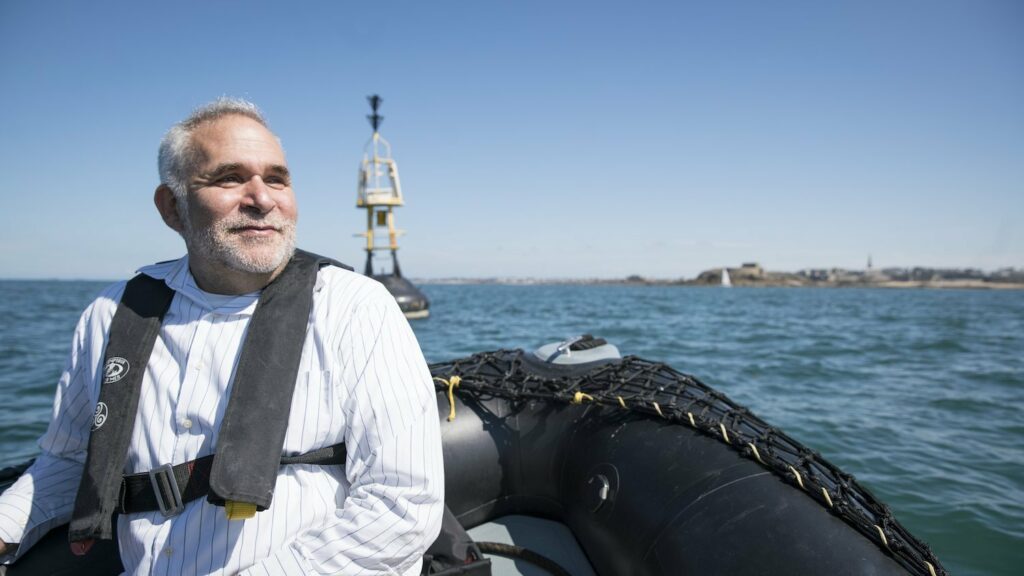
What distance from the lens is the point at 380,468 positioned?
1.30 metres

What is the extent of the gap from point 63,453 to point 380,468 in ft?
3.40

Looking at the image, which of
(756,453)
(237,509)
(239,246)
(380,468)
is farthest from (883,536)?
(239,246)

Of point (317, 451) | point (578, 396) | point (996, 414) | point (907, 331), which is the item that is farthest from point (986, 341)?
point (317, 451)

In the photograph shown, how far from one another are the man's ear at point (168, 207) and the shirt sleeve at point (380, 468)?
61cm

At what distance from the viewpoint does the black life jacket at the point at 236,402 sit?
49.2 inches

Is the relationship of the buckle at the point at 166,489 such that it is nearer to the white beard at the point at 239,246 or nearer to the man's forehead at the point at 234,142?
the white beard at the point at 239,246

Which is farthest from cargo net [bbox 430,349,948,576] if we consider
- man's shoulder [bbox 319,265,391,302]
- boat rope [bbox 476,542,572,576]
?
man's shoulder [bbox 319,265,391,302]

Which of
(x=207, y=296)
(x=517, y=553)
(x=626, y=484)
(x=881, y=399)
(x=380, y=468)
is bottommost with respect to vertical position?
(x=881, y=399)

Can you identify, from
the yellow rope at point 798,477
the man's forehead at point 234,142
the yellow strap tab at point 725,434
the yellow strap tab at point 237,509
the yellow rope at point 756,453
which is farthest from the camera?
the yellow strap tab at point 725,434

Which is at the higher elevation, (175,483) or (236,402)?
(236,402)

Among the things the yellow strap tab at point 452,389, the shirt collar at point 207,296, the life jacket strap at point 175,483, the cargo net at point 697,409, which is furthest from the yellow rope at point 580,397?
the shirt collar at point 207,296

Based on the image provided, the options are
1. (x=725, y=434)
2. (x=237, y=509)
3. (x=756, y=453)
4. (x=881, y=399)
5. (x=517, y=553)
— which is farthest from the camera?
(x=881, y=399)

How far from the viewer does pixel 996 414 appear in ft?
22.4

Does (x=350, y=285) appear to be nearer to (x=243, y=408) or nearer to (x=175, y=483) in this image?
(x=243, y=408)
